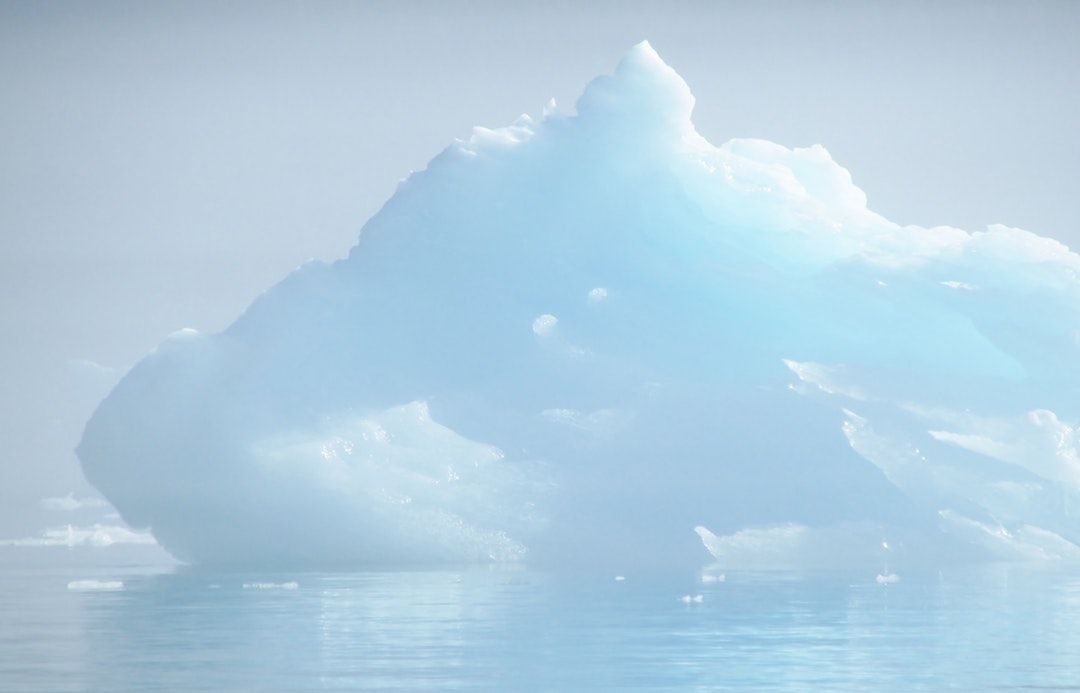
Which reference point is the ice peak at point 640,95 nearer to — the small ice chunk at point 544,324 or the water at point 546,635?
the small ice chunk at point 544,324

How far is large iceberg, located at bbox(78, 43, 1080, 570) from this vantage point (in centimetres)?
1906

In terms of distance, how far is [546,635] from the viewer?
1054 cm

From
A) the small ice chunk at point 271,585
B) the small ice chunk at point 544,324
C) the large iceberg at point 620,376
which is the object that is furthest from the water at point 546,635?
the small ice chunk at point 544,324

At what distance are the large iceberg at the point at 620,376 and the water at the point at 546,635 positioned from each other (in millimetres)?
2510

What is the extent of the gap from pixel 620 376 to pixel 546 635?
9.37 meters

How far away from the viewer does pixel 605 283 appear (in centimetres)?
2005

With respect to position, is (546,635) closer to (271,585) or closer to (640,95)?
(271,585)

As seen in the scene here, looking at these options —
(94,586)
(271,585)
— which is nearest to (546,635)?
(271,585)

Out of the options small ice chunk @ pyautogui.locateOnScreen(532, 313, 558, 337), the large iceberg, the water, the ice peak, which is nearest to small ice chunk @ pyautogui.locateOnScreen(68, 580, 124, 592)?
the water

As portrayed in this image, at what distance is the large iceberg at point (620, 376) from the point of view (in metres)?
19.1

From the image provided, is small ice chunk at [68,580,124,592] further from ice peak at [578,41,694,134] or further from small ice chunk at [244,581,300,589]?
ice peak at [578,41,694,134]

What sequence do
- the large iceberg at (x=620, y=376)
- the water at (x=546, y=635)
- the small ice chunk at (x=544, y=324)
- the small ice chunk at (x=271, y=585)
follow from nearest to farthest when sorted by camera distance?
the water at (x=546, y=635) < the small ice chunk at (x=271, y=585) < the large iceberg at (x=620, y=376) < the small ice chunk at (x=544, y=324)

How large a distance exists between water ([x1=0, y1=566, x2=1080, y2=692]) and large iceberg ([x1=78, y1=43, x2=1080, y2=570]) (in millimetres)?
2510

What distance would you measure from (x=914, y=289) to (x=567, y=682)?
12.2m
